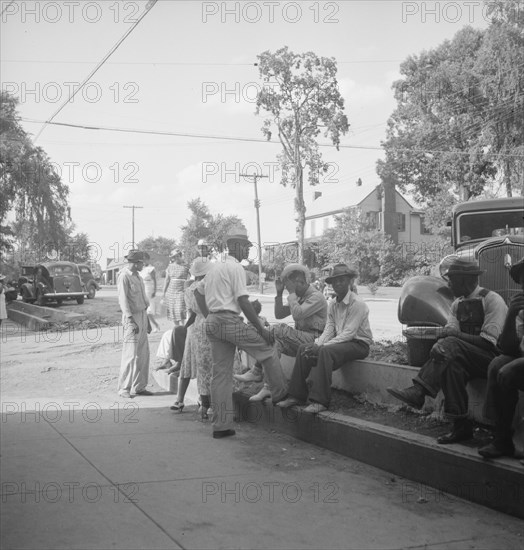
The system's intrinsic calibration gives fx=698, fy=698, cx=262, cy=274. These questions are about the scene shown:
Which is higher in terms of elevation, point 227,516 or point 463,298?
point 463,298

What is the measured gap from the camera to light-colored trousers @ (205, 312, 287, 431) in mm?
6609

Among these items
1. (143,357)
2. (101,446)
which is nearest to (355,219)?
(143,357)

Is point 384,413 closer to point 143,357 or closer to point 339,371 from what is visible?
point 339,371

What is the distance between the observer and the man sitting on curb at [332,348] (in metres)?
6.48

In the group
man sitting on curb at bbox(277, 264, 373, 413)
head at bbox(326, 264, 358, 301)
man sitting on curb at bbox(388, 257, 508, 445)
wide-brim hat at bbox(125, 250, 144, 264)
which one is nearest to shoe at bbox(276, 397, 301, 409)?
man sitting on curb at bbox(277, 264, 373, 413)

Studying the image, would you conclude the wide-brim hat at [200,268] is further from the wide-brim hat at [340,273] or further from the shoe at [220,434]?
the shoe at [220,434]

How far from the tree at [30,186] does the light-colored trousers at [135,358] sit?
83.1ft

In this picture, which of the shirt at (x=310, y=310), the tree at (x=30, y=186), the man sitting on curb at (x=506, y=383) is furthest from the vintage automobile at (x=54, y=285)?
the man sitting on curb at (x=506, y=383)

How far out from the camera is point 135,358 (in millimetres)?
8906

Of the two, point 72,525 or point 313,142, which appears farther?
point 313,142

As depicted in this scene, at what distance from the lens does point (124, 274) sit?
8906 millimetres

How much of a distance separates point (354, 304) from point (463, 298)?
4.61ft

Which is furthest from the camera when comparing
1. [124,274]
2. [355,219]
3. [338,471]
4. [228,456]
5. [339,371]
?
[355,219]

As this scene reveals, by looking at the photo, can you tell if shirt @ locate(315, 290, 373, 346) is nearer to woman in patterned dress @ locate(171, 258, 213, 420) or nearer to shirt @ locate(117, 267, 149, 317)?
woman in patterned dress @ locate(171, 258, 213, 420)
